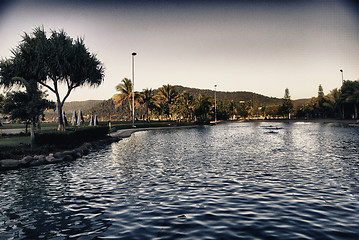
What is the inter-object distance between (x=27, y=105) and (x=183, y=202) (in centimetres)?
1584

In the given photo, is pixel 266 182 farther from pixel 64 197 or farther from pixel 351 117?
pixel 351 117

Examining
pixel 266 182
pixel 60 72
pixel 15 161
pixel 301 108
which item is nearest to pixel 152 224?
pixel 266 182

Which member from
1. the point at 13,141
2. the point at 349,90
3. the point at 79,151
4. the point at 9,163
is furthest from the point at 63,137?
the point at 349,90

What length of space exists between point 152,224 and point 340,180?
27.8 feet

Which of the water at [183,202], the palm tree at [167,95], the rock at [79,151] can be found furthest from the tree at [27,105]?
the palm tree at [167,95]

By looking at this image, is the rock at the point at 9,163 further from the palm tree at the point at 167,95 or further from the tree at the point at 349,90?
the tree at the point at 349,90

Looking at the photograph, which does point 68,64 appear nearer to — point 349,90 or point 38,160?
point 38,160

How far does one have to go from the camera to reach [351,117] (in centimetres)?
9912

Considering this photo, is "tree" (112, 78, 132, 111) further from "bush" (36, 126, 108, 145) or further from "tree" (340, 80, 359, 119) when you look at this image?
"tree" (340, 80, 359, 119)

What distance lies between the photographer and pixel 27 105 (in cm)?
1930

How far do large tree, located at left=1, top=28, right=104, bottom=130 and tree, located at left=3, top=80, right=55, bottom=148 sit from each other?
934 cm

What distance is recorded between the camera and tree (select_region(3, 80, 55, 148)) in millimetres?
19109

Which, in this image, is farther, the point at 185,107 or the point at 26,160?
the point at 185,107

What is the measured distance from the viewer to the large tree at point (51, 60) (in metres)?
28.7
